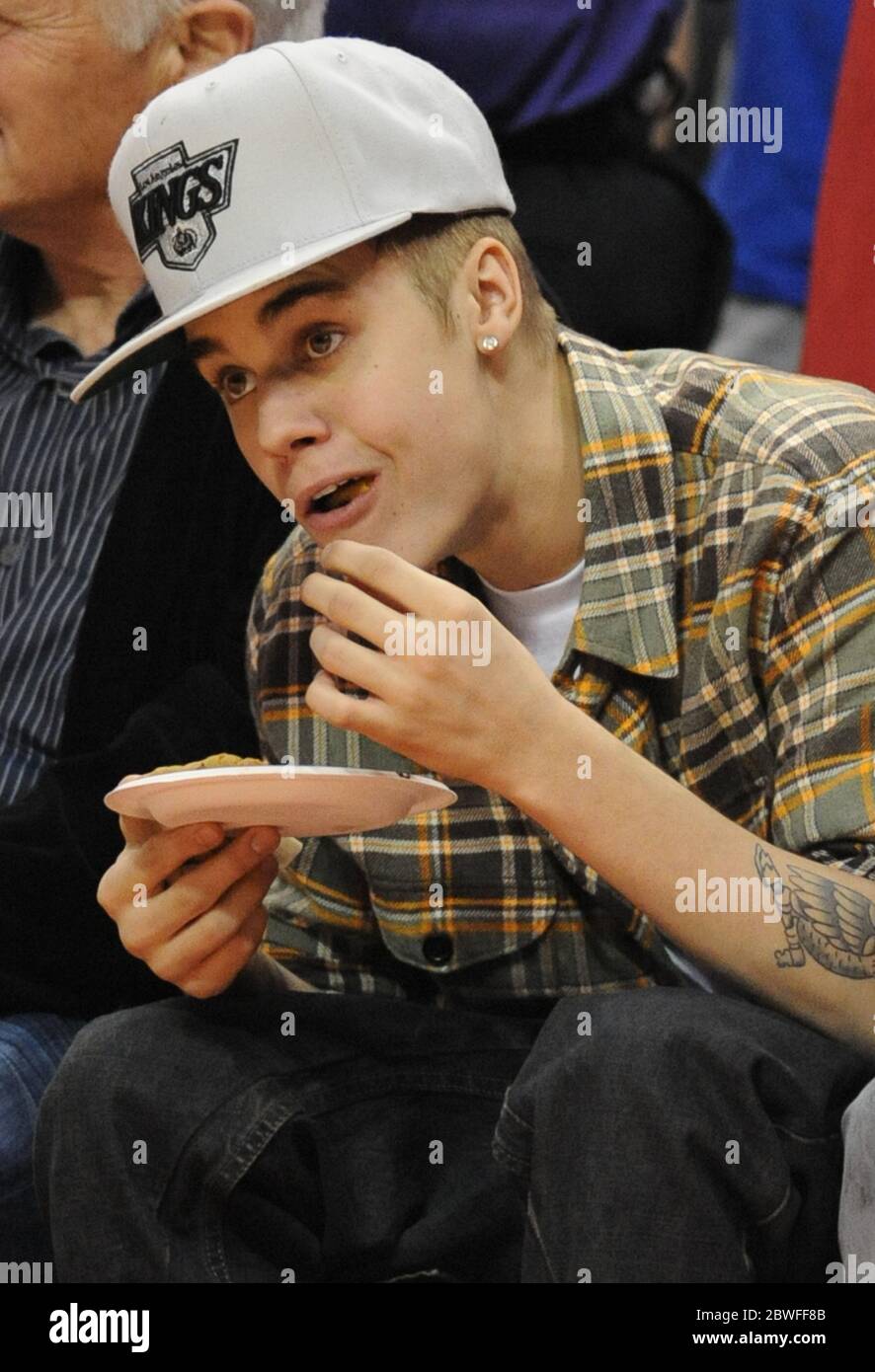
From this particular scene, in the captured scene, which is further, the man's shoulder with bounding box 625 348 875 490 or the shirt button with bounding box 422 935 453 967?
the shirt button with bounding box 422 935 453 967

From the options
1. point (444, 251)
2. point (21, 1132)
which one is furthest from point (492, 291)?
point (21, 1132)

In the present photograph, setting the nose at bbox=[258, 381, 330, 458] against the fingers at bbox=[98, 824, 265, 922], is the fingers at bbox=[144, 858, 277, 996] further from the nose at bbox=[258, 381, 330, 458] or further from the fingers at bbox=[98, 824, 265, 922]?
the nose at bbox=[258, 381, 330, 458]

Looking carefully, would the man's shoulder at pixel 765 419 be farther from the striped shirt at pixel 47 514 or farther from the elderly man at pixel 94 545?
the striped shirt at pixel 47 514

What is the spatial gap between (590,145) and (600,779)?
1227mm

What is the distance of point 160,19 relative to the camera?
79.0 inches

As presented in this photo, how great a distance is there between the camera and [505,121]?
2430 millimetres

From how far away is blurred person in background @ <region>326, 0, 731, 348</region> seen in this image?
7.83ft

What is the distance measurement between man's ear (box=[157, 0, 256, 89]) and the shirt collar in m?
0.58

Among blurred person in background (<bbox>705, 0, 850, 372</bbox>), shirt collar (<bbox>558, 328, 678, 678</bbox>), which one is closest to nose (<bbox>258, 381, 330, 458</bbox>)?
shirt collar (<bbox>558, 328, 678, 678</bbox>)

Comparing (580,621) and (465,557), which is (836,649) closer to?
(580,621)

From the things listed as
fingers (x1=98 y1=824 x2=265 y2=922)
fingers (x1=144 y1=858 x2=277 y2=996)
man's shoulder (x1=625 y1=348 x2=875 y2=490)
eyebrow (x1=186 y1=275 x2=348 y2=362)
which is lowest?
fingers (x1=144 y1=858 x2=277 y2=996)

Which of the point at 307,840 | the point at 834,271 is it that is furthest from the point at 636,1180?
the point at 834,271

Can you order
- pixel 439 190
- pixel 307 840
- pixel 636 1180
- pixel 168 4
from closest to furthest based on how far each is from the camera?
pixel 636 1180
pixel 439 190
pixel 307 840
pixel 168 4
